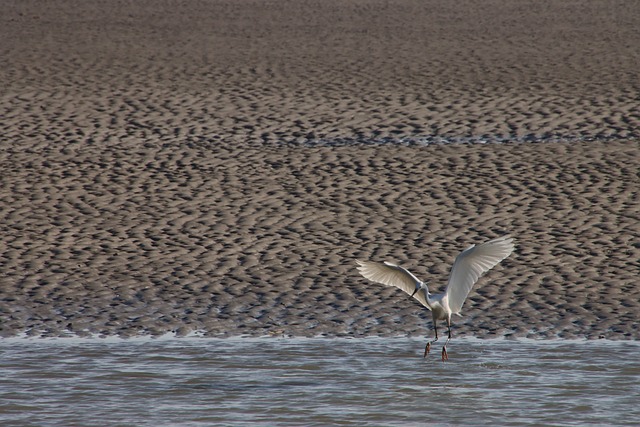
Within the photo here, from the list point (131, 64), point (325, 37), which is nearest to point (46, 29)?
point (131, 64)

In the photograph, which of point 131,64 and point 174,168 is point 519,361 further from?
point 131,64

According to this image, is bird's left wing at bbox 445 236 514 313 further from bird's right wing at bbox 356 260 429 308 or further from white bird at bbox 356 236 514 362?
bird's right wing at bbox 356 260 429 308

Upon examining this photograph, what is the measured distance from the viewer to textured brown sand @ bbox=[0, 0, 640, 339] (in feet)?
34.2

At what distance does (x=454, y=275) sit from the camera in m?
8.56

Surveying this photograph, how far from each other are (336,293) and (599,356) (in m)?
2.64

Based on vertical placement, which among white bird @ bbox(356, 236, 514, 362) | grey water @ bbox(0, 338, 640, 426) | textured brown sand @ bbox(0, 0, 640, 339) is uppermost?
textured brown sand @ bbox(0, 0, 640, 339)

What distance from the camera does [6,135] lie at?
16266 millimetres

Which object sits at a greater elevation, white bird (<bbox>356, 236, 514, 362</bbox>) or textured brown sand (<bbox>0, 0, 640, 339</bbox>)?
textured brown sand (<bbox>0, 0, 640, 339</bbox>)

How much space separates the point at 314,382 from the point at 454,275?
1258 mm

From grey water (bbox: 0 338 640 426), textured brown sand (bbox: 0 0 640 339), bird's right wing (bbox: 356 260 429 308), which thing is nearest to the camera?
grey water (bbox: 0 338 640 426)

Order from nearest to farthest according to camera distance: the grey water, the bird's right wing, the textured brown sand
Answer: the grey water < the bird's right wing < the textured brown sand

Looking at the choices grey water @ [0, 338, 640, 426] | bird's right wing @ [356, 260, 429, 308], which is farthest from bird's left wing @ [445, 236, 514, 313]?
grey water @ [0, 338, 640, 426]

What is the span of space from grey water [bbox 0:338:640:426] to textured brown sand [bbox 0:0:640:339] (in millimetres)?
483

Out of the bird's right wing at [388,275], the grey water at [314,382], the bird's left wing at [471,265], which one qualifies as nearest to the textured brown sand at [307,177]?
the grey water at [314,382]
